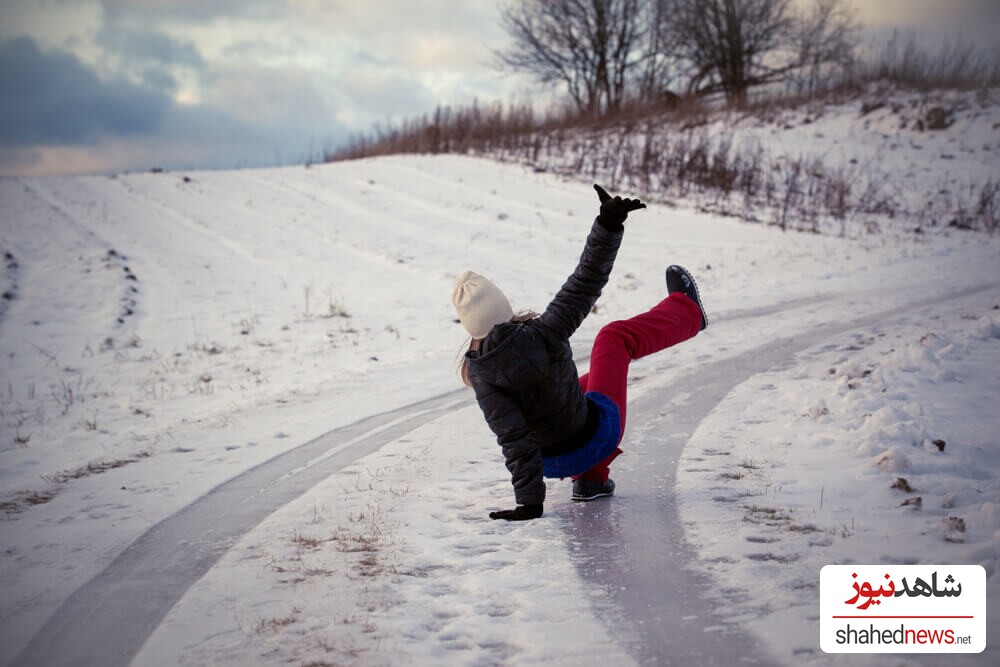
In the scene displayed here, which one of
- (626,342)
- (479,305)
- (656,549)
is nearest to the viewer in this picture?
(656,549)

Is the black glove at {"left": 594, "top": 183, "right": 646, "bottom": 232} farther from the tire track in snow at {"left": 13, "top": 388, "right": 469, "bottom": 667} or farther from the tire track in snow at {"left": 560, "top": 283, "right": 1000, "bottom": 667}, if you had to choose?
the tire track in snow at {"left": 13, "top": 388, "right": 469, "bottom": 667}

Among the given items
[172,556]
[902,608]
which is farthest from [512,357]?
[172,556]

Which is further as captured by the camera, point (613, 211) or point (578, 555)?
point (613, 211)

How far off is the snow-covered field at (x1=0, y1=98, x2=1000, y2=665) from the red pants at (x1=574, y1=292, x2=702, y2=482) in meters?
0.49

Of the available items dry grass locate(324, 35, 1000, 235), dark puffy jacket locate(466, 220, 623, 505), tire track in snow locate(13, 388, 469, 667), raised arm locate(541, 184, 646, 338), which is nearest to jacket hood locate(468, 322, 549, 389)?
dark puffy jacket locate(466, 220, 623, 505)

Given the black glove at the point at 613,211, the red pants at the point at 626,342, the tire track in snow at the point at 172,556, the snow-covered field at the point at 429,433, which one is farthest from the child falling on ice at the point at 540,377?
the tire track in snow at the point at 172,556

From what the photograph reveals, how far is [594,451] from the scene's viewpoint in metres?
3.36

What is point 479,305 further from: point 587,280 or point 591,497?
point 591,497

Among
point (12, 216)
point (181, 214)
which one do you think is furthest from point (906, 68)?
point (12, 216)

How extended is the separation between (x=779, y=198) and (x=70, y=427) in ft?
45.3

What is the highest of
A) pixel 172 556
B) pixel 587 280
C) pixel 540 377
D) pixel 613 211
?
pixel 613 211

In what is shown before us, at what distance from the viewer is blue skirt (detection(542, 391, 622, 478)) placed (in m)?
3.36

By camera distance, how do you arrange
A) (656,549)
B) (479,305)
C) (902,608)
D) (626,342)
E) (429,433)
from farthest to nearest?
(429,433), (626,342), (479,305), (656,549), (902,608)

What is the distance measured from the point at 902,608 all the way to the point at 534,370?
1.59m
